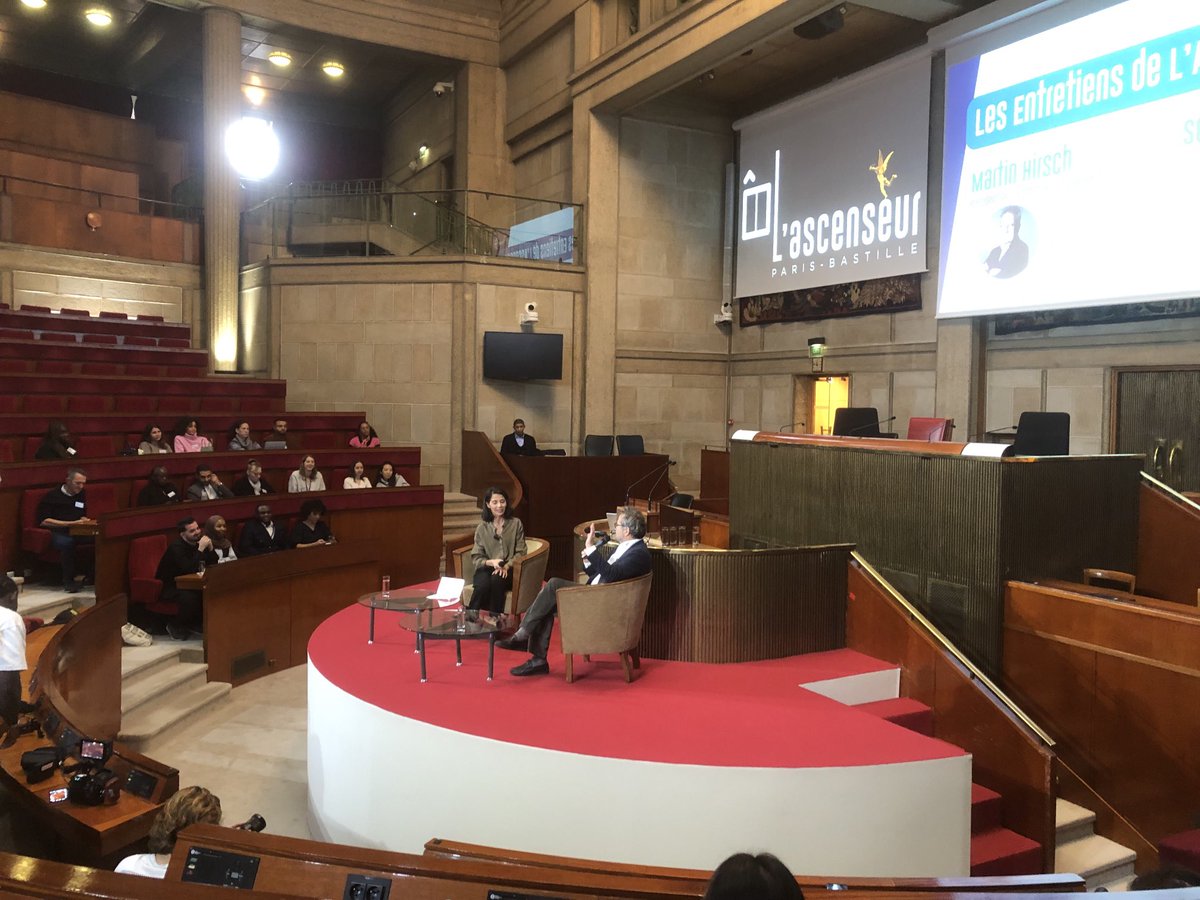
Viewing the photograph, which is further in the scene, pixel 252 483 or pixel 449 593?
pixel 252 483

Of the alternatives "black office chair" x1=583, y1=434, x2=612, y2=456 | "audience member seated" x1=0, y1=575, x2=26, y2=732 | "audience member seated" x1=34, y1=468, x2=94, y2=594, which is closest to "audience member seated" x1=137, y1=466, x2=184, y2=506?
"audience member seated" x1=34, y1=468, x2=94, y2=594

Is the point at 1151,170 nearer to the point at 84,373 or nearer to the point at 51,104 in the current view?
the point at 84,373

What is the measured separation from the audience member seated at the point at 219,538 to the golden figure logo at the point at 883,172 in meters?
7.52

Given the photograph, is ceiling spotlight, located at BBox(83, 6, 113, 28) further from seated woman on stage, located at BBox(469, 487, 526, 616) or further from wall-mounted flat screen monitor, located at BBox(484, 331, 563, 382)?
seated woman on stage, located at BBox(469, 487, 526, 616)

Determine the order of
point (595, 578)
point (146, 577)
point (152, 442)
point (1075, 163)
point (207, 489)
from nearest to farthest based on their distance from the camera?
point (595, 578), point (146, 577), point (207, 489), point (1075, 163), point (152, 442)

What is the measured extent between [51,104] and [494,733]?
14502mm

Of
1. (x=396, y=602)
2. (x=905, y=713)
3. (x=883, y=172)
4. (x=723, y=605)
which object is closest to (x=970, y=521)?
(x=905, y=713)

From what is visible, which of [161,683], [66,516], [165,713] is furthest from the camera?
[66,516]

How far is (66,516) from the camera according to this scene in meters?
6.30

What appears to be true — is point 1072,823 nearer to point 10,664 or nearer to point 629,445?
point 10,664

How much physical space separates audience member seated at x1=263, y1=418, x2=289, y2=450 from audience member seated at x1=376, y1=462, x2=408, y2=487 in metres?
1.06

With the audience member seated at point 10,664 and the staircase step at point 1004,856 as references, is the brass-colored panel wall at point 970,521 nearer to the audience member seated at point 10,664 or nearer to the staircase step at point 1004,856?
the staircase step at point 1004,856

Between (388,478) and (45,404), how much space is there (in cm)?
301

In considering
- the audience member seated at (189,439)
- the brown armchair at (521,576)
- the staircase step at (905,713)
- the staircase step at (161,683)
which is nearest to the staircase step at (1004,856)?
the staircase step at (905,713)
